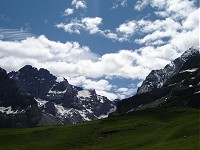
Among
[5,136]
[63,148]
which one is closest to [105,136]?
[63,148]

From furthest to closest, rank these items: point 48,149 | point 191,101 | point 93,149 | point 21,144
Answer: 1. point 191,101
2. point 21,144
3. point 48,149
4. point 93,149

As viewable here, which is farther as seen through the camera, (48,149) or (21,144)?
(21,144)

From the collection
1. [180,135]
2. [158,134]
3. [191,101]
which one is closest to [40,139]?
[158,134]

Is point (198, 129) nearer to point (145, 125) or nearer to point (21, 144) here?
point (145, 125)

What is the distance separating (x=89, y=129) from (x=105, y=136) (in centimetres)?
1576

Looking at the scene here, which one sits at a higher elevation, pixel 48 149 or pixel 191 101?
pixel 191 101

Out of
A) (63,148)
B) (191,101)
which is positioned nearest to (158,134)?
(63,148)

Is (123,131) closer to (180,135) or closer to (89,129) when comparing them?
(89,129)

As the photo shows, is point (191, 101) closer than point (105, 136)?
No

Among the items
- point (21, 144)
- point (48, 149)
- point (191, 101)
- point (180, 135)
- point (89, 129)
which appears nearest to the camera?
point (180, 135)

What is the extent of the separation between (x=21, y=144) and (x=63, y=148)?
13.7 metres

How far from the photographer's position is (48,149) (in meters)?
98.7

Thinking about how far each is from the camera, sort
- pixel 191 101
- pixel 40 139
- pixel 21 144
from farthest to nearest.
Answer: pixel 191 101
pixel 40 139
pixel 21 144

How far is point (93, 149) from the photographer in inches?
3282
